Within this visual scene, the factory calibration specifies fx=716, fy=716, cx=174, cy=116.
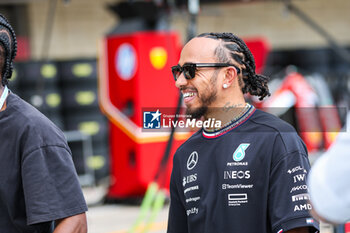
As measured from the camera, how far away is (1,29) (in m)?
2.76

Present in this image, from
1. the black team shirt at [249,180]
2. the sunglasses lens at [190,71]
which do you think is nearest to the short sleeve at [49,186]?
the black team shirt at [249,180]

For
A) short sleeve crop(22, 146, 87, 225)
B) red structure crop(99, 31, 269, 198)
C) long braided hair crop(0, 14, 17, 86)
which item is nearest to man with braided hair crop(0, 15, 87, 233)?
short sleeve crop(22, 146, 87, 225)

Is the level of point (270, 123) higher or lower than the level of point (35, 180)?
higher

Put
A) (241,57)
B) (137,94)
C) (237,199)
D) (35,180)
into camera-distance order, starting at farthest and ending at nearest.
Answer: (137,94) < (241,57) < (237,199) < (35,180)

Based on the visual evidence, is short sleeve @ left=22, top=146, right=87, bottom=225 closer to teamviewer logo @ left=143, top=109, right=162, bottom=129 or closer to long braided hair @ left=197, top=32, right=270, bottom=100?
teamviewer logo @ left=143, top=109, right=162, bottom=129

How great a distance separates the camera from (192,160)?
2939 millimetres

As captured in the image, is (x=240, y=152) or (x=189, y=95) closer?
(x=240, y=152)

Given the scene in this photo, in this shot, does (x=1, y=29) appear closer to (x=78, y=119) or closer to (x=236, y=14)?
(x=78, y=119)

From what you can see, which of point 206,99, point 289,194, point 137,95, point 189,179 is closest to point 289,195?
point 289,194

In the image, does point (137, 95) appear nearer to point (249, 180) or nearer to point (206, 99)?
point (206, 99)

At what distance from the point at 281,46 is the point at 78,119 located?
783cm

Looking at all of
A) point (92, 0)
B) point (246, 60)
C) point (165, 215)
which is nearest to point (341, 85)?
point (92, 0)

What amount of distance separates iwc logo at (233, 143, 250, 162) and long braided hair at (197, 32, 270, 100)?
0.32 m

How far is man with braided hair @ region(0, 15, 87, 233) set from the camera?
2617mm
